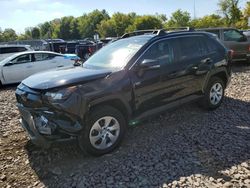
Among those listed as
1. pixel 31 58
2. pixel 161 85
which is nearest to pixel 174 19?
pixel 31 58

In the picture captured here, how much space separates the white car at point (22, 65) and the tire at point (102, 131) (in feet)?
26.2

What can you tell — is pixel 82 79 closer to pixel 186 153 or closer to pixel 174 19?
pixel 186 153

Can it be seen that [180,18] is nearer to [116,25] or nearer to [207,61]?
[116,25]

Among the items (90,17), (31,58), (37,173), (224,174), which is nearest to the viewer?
(224,174)

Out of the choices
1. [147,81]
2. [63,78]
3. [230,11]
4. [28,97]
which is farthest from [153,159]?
[230,11]

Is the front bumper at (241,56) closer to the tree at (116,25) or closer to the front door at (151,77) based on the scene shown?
the front door at (151,77)

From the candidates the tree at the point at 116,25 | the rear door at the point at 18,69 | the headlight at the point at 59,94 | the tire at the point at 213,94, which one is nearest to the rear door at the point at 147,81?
the headlight at the point at 59,94

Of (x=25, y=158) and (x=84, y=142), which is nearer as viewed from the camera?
(x=84, y=142)

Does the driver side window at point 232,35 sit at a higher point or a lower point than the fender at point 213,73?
higher

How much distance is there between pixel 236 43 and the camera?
13.1m

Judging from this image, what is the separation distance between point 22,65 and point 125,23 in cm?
7683

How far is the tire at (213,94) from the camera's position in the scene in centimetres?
624

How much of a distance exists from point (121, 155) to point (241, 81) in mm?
6550

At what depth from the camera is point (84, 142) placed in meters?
4.19
